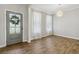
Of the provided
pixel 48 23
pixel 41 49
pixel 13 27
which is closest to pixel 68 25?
pixel 48 23

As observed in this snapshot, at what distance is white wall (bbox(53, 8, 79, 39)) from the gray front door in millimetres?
2578

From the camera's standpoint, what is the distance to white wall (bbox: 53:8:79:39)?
502 centimetres

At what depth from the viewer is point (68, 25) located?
5496 millimetres

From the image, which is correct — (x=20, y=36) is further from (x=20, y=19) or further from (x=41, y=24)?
(x=41, y=24)

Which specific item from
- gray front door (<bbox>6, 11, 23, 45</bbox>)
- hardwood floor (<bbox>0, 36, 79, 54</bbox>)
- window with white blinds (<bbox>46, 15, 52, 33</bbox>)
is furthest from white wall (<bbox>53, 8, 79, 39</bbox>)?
gray front door (<bbox>6, 11, 23, 45</bbox>)

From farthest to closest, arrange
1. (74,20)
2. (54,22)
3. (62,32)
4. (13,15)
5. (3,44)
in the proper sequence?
1. (54,22)
2. (62,32)
3. (74,20)
4. (13,15)
5. (3,44)

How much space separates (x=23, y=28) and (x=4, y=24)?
107 cm

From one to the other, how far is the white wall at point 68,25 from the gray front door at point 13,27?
8.46ft

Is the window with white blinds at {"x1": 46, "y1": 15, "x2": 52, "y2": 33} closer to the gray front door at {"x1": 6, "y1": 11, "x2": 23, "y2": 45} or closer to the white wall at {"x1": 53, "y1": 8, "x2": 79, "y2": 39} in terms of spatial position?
the white wall at {"x1": 53, "y1": 8, "x2": 79, "y2": 39}

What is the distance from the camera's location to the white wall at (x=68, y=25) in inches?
198

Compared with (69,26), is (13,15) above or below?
above

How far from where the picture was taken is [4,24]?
344 centimetres

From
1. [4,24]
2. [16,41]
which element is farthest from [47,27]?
[4,24]
